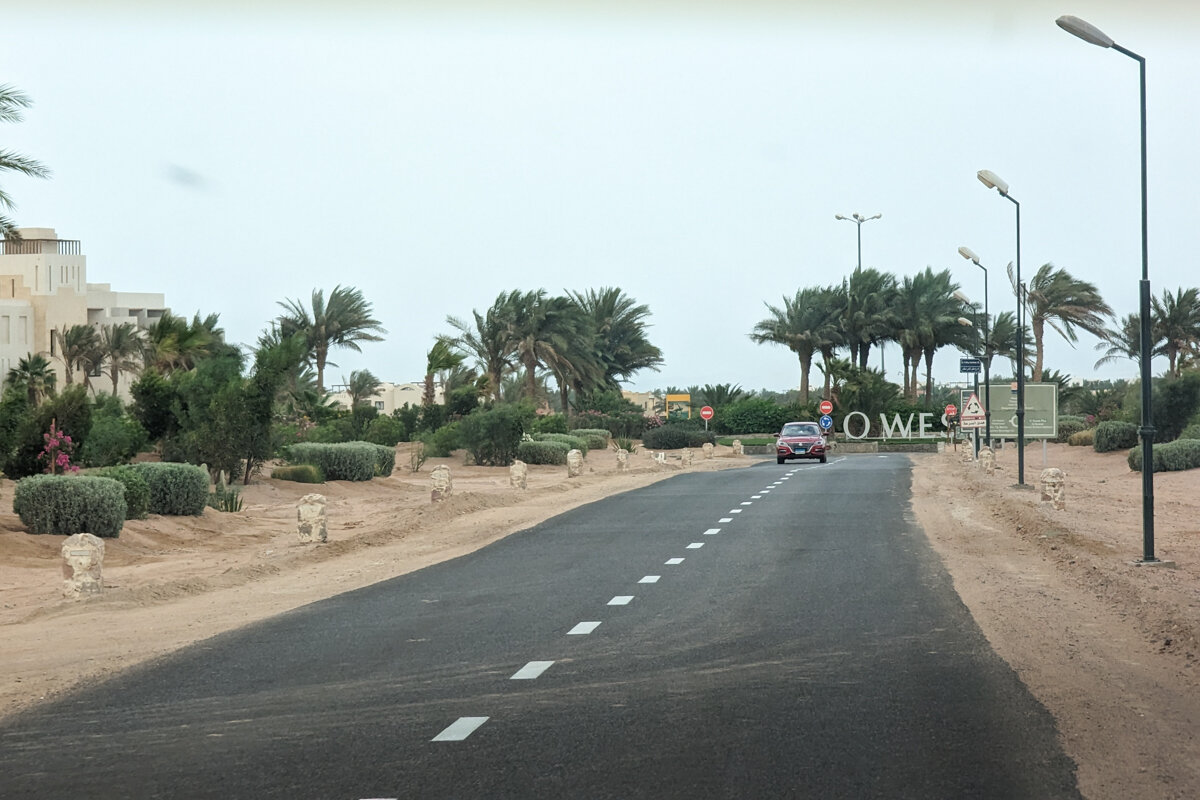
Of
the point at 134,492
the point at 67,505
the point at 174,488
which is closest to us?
the point at 67,505

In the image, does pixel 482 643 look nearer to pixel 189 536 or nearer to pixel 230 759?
pixel 230 759

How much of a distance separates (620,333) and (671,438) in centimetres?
1087

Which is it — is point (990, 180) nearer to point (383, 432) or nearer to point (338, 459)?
point (338, 459)

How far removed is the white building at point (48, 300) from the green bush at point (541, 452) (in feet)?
85.5

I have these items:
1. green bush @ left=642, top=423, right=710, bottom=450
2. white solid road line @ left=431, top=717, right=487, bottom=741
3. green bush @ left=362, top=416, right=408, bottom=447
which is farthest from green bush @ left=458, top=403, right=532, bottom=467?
white solid road line @ left=431, top=717, right=487, bottom=741

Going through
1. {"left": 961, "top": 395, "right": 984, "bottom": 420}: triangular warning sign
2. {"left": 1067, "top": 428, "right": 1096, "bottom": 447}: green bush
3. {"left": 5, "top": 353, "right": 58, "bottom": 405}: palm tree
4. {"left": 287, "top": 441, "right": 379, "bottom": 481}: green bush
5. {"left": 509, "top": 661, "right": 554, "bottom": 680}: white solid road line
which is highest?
{"left": 5, "top": 353, "right": 58, "bottom": 405}: palm tree

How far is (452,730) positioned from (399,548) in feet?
42.1

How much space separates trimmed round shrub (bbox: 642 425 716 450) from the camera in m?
73.9

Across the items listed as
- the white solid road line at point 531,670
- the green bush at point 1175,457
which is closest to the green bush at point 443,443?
the green bush at point 1175,457

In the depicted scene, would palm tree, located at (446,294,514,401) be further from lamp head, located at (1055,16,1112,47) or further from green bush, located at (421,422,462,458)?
lamp head, located at (1055,16,1112,47)

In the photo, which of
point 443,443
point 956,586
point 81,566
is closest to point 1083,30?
point 956,586

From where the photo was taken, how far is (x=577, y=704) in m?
8.22

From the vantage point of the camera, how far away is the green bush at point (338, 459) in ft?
119

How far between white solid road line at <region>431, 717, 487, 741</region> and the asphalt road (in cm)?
2
